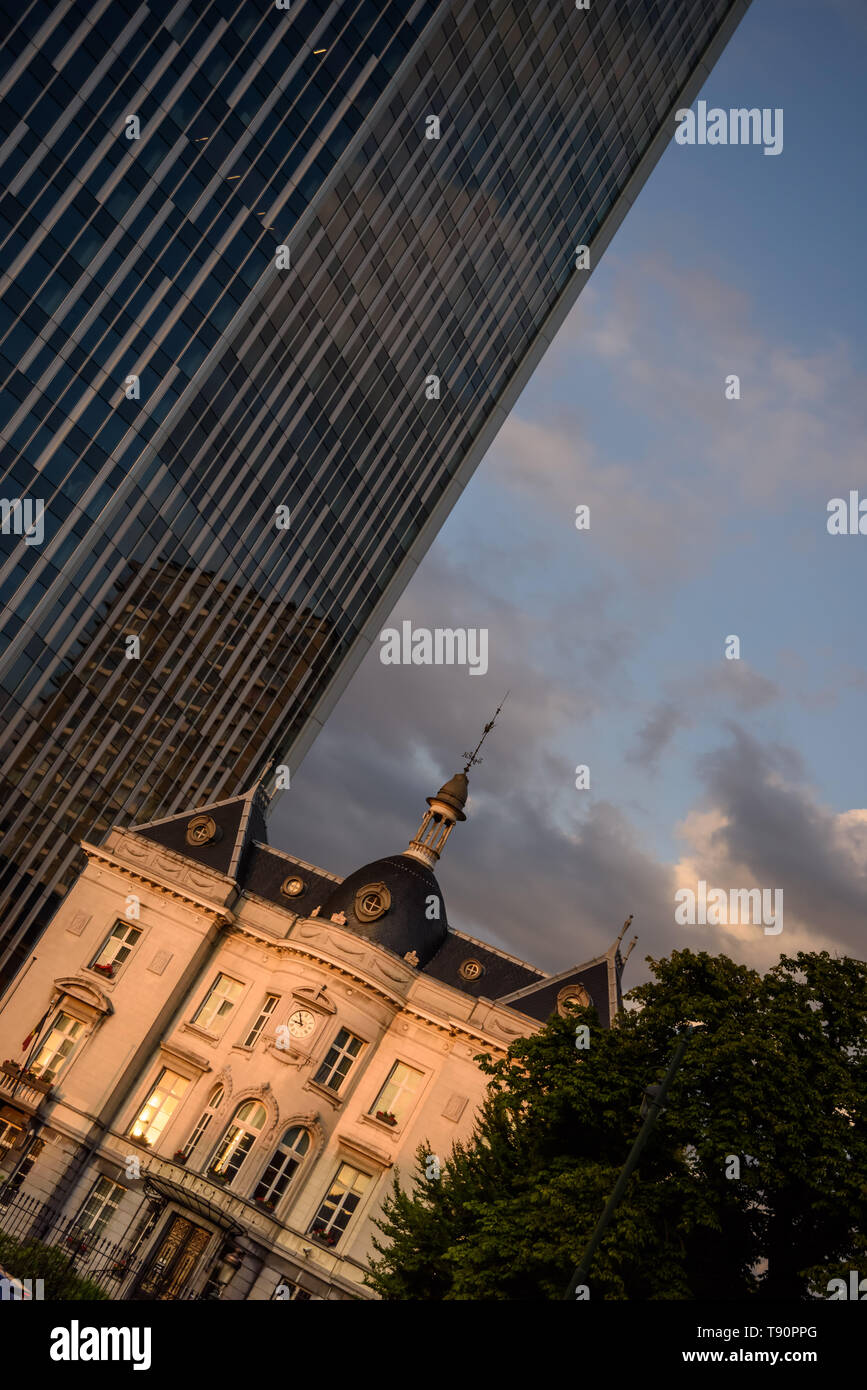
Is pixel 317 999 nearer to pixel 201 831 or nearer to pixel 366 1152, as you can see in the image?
pixel 366 1152

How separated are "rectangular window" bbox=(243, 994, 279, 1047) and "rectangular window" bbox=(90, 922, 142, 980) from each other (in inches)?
248

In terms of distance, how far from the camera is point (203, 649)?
280ft

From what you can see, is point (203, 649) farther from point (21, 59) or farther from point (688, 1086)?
point (688, 1086)

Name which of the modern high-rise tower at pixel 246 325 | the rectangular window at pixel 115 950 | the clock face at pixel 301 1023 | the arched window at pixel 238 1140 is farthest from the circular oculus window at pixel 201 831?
the modern high-rise tower at pixel 246 325

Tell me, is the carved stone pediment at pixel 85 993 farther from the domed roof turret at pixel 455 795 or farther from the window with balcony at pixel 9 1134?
the domed roof turret at pixel 455 795

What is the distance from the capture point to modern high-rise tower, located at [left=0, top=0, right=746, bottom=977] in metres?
68.1

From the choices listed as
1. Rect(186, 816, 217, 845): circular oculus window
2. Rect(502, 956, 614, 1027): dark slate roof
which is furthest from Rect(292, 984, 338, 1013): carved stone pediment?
Rect(186, 816, 217, 845): circular oculus window

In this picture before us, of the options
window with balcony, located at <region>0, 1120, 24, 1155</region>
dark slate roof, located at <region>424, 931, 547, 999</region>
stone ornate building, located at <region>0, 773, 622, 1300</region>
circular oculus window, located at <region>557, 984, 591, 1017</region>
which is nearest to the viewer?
stone ornate building, located at <region>0, 773, 622, 1300</region>

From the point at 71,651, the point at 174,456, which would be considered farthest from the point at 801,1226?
the point at 174,456

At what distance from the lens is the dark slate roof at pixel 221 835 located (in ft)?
172

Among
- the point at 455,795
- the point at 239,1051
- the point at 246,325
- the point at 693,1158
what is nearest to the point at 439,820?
the point at 455,795

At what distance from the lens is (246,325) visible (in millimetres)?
79188

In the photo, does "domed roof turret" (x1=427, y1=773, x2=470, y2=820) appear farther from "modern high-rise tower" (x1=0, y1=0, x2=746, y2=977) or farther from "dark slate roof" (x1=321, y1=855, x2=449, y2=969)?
"modern high-rise tower" (x1=0, y1=0, x2=746, y2=977)

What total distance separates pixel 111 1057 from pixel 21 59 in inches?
2118
